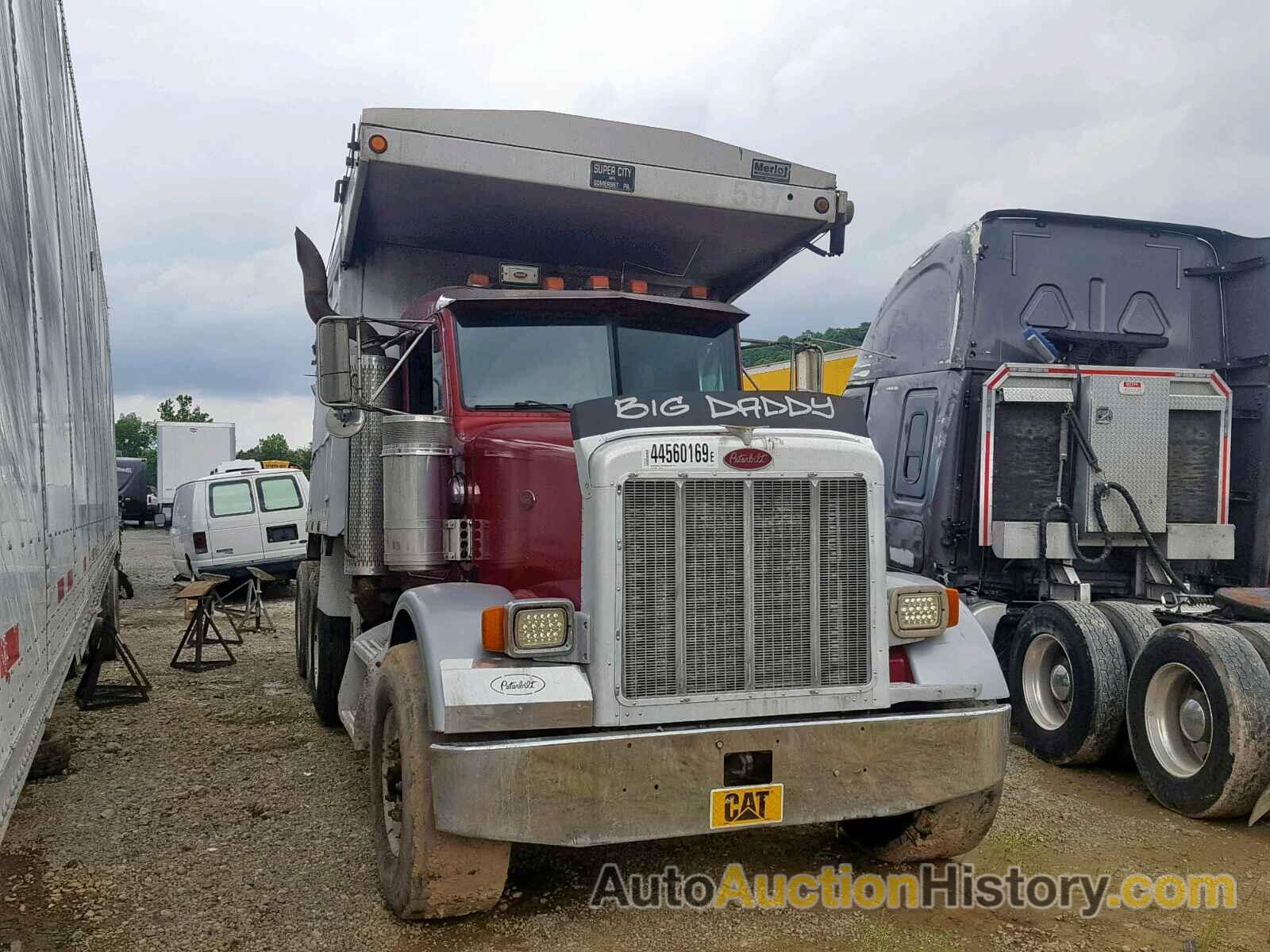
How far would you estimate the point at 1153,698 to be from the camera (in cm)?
536

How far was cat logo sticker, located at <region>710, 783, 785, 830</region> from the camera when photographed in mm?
3506

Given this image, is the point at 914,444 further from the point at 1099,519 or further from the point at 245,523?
the point at 245,523

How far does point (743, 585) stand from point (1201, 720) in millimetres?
2955

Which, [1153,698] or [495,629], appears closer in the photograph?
[495,629]

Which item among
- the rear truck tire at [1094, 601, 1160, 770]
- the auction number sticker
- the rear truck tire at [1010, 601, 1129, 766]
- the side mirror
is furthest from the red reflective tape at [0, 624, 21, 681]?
the rear truck tire at [1094, 601, 1160, 770]

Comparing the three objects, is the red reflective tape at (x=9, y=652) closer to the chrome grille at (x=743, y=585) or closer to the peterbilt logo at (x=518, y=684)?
the peterbilt logo at (x=518, y=684)

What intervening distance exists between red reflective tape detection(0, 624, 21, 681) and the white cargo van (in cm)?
1234

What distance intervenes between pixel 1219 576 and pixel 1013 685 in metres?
2.37

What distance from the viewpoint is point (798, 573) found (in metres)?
3.74

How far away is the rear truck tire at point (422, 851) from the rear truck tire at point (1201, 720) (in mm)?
3522

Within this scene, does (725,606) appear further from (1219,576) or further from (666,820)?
(1219,576)
